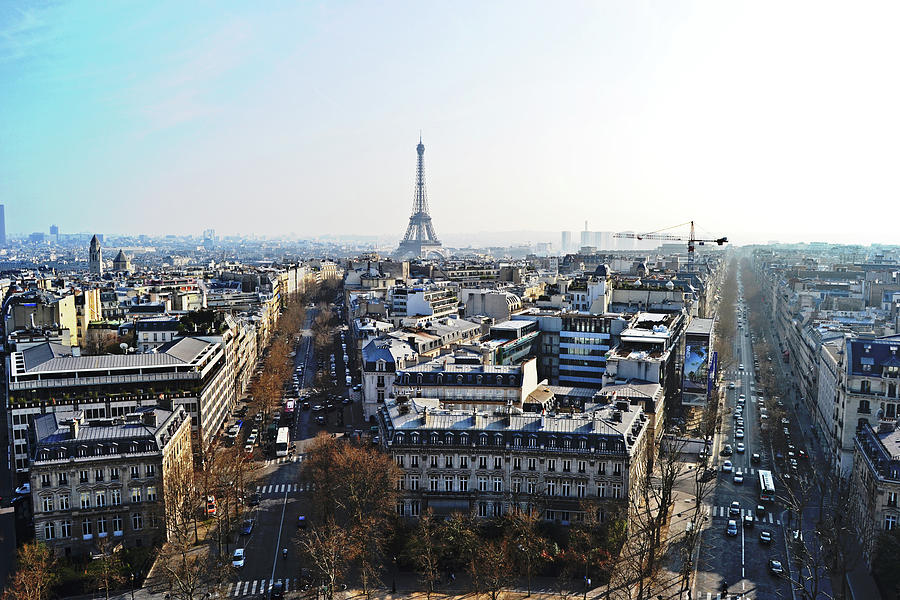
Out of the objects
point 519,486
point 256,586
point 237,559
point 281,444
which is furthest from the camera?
point 281,444

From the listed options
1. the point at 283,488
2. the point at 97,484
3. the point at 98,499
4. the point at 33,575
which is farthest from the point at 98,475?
the point at 283,488

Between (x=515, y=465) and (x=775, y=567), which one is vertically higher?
(x=515, y=465)

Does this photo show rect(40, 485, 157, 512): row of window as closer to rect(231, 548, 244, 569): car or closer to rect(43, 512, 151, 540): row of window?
rect(43, 512, 151, 540): row of window

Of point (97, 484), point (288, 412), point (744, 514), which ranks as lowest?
point (744, 514)

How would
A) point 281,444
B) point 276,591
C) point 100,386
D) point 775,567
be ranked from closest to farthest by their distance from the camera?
point 276,591 → point 775,567 → point 100,386 → point 281,444

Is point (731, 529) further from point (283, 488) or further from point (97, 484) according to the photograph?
point (97, 484)

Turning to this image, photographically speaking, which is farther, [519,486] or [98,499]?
[519,486]

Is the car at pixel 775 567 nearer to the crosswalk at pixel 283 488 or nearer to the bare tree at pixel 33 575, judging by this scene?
the crosswalk at pixel 283 488
